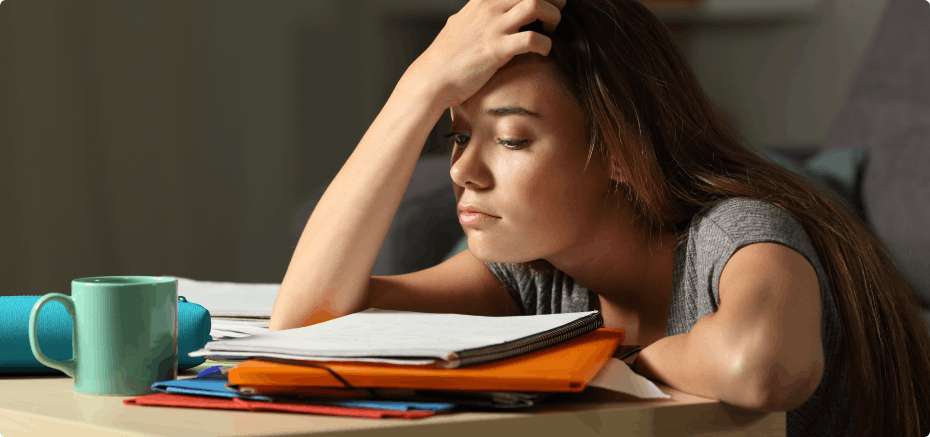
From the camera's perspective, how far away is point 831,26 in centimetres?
209

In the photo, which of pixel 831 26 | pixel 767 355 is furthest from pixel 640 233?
pixel 831 26

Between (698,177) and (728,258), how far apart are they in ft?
0.68

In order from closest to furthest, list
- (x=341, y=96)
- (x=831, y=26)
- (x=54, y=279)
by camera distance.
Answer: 1. (x=831, y=26)
2. (x=54, y=279)
3. (x=341, y=96)

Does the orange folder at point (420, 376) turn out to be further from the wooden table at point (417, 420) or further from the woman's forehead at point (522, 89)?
the woman's forehead at point (522, 89)

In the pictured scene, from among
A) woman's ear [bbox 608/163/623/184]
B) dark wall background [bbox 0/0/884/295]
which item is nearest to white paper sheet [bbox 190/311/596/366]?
woman's ear [bbox 608/163/623/184]

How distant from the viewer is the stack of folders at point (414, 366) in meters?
0.46

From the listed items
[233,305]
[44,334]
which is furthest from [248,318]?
[44,334]

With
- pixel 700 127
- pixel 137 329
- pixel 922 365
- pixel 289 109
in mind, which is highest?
pixel 289 109

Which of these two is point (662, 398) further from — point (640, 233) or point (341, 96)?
point (341, 96)

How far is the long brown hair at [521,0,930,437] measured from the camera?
75 cm

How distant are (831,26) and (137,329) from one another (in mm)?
2159

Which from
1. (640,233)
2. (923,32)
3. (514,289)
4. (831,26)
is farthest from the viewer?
(831,26)

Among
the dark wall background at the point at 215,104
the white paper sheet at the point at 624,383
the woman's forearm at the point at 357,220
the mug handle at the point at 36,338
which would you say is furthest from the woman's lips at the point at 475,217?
the dark wall background at the point at 215,104

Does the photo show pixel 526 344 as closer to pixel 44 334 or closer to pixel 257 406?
pixel 257 406
